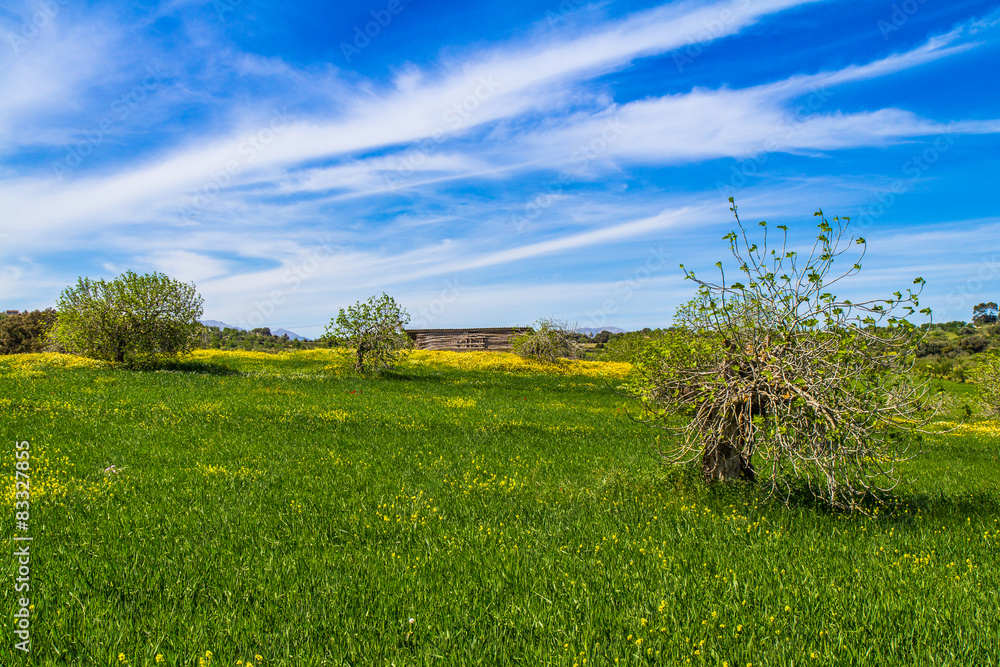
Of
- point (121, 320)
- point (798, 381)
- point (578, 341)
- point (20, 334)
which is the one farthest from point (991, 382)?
point (20, 334)

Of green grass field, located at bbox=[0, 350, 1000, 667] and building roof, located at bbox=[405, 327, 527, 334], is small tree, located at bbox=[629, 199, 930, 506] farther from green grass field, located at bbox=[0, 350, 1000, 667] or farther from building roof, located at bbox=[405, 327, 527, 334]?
building roof, located at bbox=[405, 327, 527, 334]

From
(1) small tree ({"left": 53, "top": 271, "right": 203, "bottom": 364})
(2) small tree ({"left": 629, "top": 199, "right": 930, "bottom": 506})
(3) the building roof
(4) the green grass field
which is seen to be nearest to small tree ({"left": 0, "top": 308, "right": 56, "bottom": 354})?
(1) small tree ({"left": 53, "top": 271, "right": 203, "bottom": 364})

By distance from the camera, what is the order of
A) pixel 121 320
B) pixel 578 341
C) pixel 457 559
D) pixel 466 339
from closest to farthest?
1. pixel 457 559
2. pixel 121 320
3. pixel 578 341
4. pixel 466 339

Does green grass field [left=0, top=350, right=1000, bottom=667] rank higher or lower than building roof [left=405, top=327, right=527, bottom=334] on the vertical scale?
lower

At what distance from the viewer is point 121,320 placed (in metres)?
29.2

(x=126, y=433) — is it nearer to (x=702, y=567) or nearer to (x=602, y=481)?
(x=602, y=481)

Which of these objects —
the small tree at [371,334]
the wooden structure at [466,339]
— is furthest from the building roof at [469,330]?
the small tree at [371,334]

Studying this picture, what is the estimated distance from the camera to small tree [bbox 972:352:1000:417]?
29391 millimetres

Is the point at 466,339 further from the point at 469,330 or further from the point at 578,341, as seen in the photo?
the point at 578,341

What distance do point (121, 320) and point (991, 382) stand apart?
4603cm

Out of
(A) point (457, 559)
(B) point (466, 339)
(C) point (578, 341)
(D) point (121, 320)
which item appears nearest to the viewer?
(A) point (457, 559)

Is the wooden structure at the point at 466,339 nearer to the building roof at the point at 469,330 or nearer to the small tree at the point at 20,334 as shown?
the building roof at the point at 469,330

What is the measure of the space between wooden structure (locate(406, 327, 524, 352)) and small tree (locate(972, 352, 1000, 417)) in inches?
1229

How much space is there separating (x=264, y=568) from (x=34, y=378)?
21168mm
